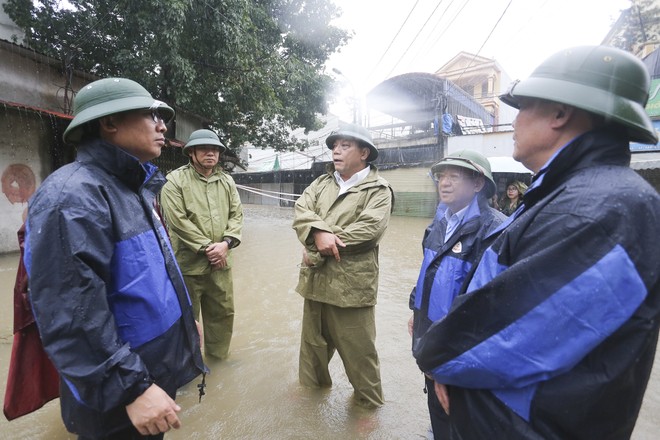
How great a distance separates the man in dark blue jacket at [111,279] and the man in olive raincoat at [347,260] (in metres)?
1.04

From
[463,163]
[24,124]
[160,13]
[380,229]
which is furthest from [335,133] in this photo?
[24,124]

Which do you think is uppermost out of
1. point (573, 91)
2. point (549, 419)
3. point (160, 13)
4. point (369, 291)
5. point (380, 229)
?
point (160, 13)

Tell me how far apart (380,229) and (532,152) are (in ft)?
4.42

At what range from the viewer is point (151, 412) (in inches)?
48.9

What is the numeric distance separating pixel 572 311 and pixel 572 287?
0.21ft

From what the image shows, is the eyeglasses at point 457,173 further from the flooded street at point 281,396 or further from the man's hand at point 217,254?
the man's hand at point 217,254

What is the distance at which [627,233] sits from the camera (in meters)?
0.87

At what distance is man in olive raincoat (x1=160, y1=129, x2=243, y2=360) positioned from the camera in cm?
305

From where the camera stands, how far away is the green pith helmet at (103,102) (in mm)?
1383

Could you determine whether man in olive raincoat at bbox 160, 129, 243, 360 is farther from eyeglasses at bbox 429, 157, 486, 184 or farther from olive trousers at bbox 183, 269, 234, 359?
eyeglasses at bbox 429, 157, 486, 184

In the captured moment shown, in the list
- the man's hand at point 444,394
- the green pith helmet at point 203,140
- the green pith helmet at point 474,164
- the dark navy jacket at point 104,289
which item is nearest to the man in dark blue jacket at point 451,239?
the green pith helmet at point 474,164

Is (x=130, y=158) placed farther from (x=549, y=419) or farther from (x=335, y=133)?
(x=549, y=419)

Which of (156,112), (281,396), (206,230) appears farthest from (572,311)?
(206,230)

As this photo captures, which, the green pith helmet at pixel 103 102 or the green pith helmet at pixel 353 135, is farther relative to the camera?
the green pith helmet at pixel 353 135
